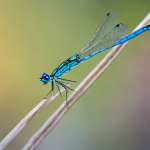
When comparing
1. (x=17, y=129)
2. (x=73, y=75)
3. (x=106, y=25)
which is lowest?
(x=73, y=75)

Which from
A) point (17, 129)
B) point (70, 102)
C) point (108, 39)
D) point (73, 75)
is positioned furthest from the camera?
point (73, 75)

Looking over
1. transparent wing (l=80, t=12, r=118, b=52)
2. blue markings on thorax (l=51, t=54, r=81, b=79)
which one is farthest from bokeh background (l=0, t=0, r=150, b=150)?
transparent wing (l=80, t=12, r=118, b=52)

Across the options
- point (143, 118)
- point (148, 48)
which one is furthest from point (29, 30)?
point (143, 118)

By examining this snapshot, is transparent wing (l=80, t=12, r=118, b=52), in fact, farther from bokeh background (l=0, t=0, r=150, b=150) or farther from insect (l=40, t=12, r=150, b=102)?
bokeh background (l=0, t=0, r=150, b=150)

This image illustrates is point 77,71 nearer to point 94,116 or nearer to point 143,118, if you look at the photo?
point 94,116

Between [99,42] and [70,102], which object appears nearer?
[70,102]

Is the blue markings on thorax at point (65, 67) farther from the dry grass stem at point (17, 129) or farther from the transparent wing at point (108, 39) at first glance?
the dry grass stem at point (17, 129)

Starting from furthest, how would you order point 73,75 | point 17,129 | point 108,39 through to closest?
point 73,75 → point 108,39 → point 17,129

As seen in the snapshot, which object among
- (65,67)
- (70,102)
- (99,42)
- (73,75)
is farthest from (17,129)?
(73,75)

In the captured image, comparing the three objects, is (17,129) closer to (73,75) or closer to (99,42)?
(99,42)
